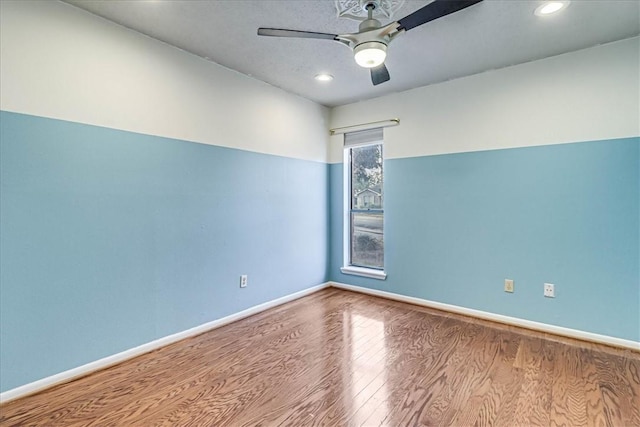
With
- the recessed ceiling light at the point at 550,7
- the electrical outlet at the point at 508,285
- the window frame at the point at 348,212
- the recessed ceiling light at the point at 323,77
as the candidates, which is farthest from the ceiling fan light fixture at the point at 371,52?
the electrical outlet at the point at 508,285

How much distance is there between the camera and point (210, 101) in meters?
3.00

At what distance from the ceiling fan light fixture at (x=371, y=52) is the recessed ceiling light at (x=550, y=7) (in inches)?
46.1

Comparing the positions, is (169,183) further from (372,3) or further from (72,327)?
(372,3)

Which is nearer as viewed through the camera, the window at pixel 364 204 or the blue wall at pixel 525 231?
the blue wall at pixel 525 231

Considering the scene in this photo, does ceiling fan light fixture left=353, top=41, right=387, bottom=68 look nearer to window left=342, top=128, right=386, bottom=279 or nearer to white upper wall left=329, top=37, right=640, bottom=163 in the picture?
white upper wall left=329, top=37, right=640, bottom=163

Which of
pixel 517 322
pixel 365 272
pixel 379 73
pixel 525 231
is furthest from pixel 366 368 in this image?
pixel 379 73

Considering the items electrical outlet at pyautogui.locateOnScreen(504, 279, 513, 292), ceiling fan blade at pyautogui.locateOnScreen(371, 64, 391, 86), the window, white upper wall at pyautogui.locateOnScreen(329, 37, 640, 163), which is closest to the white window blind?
the window

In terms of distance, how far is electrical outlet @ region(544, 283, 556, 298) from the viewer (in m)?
2.90

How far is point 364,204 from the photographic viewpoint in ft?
14.1

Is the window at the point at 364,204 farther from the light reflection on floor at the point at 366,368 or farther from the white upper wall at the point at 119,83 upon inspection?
the white upper wall at the point at 119,83

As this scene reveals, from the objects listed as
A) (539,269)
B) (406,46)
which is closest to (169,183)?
(406,46)

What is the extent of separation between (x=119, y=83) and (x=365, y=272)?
3.26 m

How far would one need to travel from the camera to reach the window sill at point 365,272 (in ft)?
13.1

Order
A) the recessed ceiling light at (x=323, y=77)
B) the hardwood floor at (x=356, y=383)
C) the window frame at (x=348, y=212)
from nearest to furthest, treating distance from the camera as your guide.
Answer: the hardwood floor at (x=356, y=383), the recessed ceiling light at (x=323, y=77), the window frame at (x=348, y=212)
